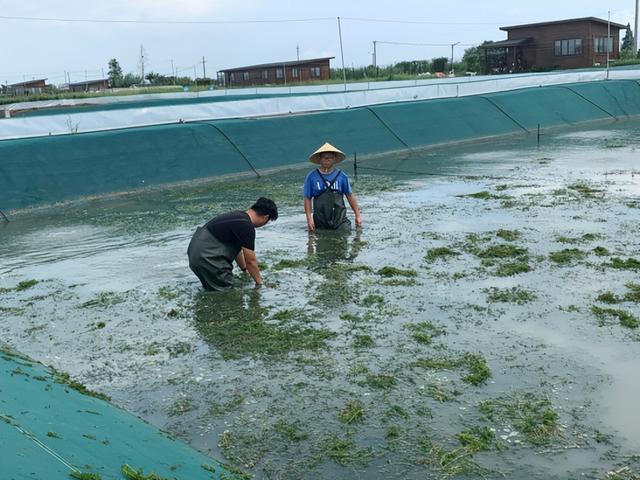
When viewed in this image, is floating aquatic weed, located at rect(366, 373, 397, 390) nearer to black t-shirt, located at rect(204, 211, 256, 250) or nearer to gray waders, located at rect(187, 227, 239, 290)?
black t-shirt, located at rect(204, 211, 256, 250)

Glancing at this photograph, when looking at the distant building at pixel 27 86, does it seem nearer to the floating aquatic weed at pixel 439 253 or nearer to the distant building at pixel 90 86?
the distant building at pixel 90 86

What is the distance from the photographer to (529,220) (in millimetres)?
9430

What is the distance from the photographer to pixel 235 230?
21.9 ft

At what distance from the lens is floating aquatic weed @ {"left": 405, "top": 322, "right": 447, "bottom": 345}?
Answer: 5.47 m

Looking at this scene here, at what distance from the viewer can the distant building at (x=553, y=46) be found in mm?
44906

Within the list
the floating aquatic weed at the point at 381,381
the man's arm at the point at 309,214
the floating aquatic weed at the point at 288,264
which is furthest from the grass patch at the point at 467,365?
the man's arm at the point at 309,214

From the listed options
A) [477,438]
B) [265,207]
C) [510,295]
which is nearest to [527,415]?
[477,438]

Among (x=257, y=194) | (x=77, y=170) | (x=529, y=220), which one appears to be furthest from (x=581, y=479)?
(x=77, y=170)

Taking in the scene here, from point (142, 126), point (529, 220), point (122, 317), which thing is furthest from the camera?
point (142, 126)

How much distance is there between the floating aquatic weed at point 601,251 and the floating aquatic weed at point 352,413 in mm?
4196

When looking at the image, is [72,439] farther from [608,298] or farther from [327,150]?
[327,150]

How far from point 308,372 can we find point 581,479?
199 centimetres

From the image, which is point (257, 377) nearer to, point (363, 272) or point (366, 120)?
point (363, 272)

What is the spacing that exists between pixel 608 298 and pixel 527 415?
2346 millimetres
